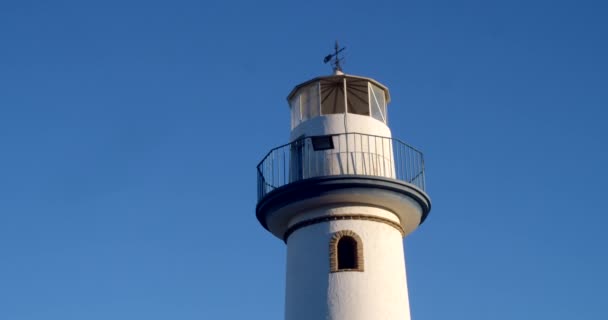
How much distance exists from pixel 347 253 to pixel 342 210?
37.2 inches

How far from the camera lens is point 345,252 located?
2005 cm

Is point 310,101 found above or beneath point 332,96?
beneath

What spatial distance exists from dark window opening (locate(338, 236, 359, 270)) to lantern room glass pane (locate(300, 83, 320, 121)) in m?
3.24

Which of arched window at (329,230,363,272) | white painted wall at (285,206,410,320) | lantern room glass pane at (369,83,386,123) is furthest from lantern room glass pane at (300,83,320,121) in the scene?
arched window at (329,230,363,272)

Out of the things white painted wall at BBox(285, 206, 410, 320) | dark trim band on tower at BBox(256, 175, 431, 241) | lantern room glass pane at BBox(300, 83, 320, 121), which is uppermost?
lantern room glass pane at BBox(300, 83, 320, 121)

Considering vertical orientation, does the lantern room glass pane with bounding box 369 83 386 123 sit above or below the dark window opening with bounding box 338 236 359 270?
above

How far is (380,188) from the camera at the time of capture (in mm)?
20047

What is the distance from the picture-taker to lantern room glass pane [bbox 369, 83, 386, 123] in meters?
22.0

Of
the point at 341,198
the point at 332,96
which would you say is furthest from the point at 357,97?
the point at 341,198

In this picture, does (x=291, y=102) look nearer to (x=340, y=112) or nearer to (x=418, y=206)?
(x=340, y=112)

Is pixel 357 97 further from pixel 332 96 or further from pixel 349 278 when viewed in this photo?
pixel 349 278

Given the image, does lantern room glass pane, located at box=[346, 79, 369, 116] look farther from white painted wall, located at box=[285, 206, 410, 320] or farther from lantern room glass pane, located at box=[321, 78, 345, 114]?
white painted wall, located at box=[285, 206, 410, 320]

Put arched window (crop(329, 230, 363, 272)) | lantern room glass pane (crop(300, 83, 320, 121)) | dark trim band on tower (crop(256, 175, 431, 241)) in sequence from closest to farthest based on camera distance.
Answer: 1. arched window (crop(329, 230, 363, 272))
2. dark trim band on tower (crop(256, 175, 431, 241))
3. lantern room glass pane (crop(300, 83, 320, 121))

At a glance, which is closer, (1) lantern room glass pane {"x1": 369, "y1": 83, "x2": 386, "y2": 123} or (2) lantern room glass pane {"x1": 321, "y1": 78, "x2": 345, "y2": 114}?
(2) lantern room glass pane {"x1": 321, "y1": 78, "x2": 345, "y2": 114}
